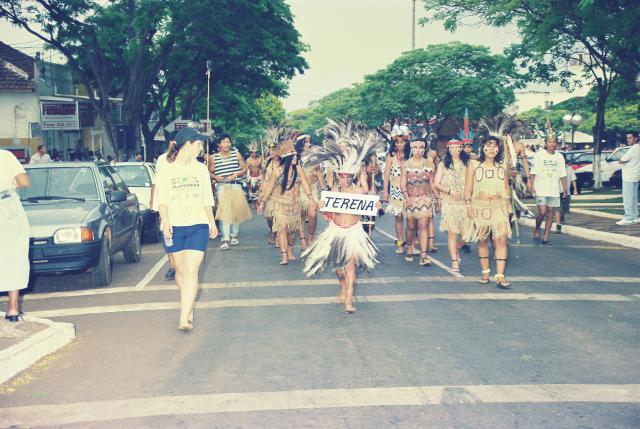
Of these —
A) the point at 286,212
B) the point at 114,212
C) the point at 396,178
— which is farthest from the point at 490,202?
the point at 114,212

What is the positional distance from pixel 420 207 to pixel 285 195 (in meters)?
2.19

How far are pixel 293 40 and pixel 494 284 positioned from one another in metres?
26.4

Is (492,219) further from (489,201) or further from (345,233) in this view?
(345,233)

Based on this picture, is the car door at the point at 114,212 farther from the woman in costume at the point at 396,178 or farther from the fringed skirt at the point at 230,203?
the woman in costume at the point at 396,178

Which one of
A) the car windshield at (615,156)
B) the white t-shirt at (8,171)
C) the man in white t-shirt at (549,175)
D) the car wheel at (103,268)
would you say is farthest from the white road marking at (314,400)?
the car windshield at (615,156)

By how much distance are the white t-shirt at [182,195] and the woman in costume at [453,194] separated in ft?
14.1

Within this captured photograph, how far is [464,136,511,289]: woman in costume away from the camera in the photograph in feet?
33.9

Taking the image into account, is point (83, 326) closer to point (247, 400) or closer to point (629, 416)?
point (247, 400)

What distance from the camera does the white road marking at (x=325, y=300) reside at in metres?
9.16

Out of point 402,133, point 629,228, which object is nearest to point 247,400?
point 402,133

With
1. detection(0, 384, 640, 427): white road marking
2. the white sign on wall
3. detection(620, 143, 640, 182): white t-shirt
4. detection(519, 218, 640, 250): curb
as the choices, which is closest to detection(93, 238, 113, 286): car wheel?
detection(0, 384, 640, 427): white road marking

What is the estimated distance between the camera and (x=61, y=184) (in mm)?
11438

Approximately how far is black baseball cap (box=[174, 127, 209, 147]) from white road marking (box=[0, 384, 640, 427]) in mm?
3076

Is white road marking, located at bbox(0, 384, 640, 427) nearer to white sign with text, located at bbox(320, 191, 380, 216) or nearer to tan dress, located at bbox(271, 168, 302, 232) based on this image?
white sign with text, located at bbox(320, 191, 380, 216)
